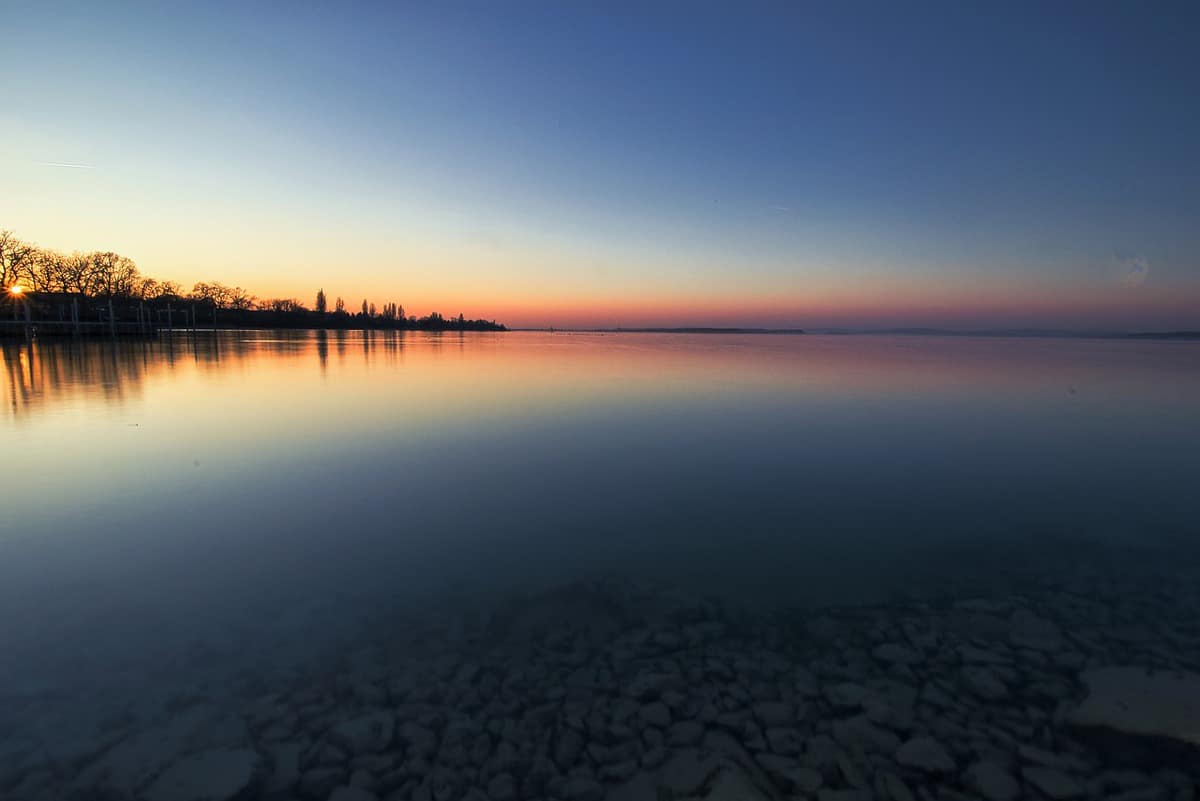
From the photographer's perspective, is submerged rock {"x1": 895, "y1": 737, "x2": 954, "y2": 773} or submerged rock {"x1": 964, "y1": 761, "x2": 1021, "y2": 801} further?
submerged rock {"x1": 895, "y1": 737, "x2": 954, "y2": 773}

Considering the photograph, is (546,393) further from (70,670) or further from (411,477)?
(70,670)

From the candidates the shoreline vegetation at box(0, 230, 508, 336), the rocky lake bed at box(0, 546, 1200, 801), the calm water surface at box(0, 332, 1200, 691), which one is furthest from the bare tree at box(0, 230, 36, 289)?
the rocky lake bed at box(0, 546, 1200, 801)

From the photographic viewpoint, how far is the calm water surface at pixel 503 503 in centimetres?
629

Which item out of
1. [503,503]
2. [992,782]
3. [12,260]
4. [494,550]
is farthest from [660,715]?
[12,260]

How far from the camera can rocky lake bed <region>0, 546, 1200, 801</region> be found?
12.0 feet

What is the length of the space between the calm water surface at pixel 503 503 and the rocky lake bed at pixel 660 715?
0.81 m

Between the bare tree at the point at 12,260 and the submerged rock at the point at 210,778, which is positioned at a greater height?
the bare tree at the point at 12,260

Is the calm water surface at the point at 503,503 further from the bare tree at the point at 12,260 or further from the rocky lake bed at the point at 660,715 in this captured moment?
the bare tree at the point at 12,260

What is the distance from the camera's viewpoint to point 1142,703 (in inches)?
171

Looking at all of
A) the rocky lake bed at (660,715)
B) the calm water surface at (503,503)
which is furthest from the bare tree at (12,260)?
the rocky lake bed at (660,715)

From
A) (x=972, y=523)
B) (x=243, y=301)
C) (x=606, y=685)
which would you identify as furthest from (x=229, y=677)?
(x=243, y=301)

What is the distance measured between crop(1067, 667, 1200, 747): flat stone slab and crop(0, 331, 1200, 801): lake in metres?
0.20

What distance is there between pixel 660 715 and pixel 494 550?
3.87 meters

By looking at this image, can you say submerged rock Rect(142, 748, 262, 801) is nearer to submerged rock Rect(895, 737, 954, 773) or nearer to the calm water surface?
the calm water surface
